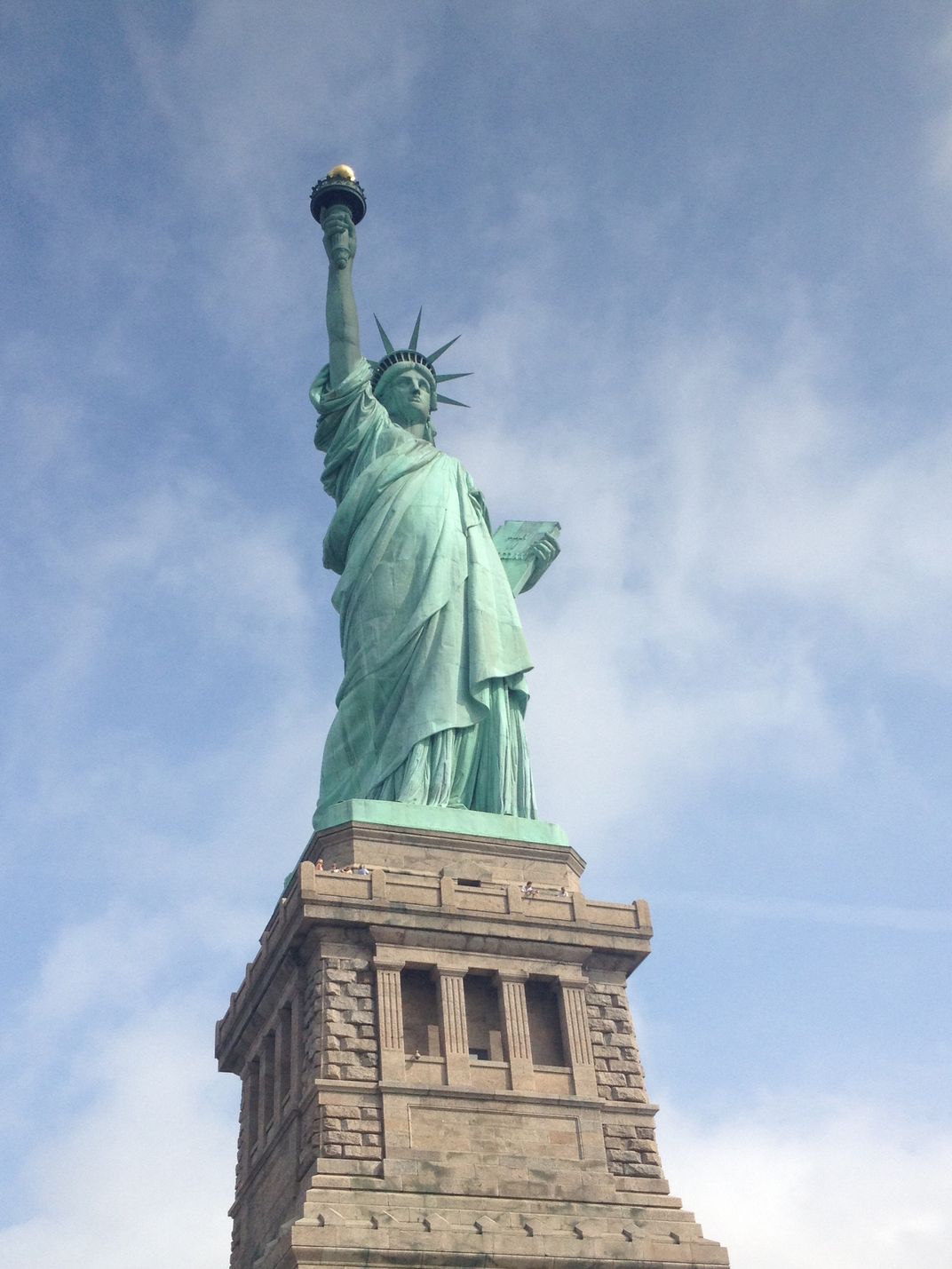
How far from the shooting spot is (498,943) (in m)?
21.6

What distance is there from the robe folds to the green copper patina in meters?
0.02

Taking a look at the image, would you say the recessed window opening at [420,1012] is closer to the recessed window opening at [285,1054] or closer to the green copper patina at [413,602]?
the recessed window opening at [285,1054]

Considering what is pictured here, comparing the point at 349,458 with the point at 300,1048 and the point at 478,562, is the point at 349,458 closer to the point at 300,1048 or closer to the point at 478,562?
the point at 478,562

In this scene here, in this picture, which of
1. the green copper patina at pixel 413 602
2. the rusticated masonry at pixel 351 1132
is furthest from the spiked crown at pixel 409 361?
the rusticated masonry at pixel 351 1132

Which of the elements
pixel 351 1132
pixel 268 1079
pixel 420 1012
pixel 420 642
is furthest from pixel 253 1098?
pixel 420 642

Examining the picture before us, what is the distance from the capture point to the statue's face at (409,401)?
30.9 meters

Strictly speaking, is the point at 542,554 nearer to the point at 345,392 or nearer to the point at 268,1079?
the point at 345,392

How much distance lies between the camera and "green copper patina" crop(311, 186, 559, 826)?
25.0 meters

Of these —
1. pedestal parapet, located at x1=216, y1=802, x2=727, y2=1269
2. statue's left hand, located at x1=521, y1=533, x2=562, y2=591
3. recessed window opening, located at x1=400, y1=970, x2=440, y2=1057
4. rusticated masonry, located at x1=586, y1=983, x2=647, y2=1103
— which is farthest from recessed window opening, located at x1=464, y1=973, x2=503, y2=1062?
statue's left hand, located at x1=521, y1=533, x2=562, y2=591

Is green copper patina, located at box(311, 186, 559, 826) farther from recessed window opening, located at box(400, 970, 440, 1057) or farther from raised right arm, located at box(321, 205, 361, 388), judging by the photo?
recessed window opening, located at box(400, 970, 440, 1057)

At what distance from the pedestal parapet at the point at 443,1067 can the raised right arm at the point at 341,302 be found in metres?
10.8

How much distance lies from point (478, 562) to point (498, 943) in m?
8.35

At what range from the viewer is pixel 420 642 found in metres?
26.0

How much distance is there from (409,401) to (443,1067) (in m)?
15.1
